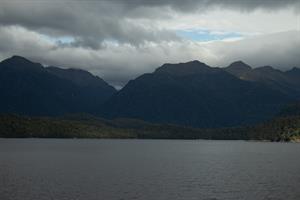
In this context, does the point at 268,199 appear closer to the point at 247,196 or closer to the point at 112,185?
the point at 247,196

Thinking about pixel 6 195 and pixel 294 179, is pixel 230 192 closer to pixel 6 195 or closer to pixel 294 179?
pixel 294 179

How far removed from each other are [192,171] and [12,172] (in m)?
60.6

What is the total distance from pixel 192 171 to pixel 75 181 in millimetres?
49726

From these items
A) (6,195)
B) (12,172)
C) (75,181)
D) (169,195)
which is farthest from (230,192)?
(12,172)

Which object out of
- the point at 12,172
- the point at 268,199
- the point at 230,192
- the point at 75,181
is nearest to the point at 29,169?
the point at 12,172

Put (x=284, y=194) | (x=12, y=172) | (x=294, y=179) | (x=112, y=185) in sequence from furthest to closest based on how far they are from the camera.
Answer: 1. (x=12, y=172)
2. (x=294, y=179)
3. (x=112, y=185)
4. (x=284, y=194)

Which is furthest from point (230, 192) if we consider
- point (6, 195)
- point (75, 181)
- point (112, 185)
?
point (6, 195)

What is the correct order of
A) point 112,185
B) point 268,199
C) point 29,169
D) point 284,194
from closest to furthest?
point 268,199, point 284,194, point 112,185, point 29,169

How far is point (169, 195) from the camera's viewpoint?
103 metres

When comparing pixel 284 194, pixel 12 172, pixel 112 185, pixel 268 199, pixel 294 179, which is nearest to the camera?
pixel 268 199

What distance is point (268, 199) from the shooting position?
9775 cm

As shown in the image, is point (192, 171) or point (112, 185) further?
point (192, 171)

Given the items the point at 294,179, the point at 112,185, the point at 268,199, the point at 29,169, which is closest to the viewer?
the point at 268,199

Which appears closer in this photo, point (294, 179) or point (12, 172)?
point (294, 179)
